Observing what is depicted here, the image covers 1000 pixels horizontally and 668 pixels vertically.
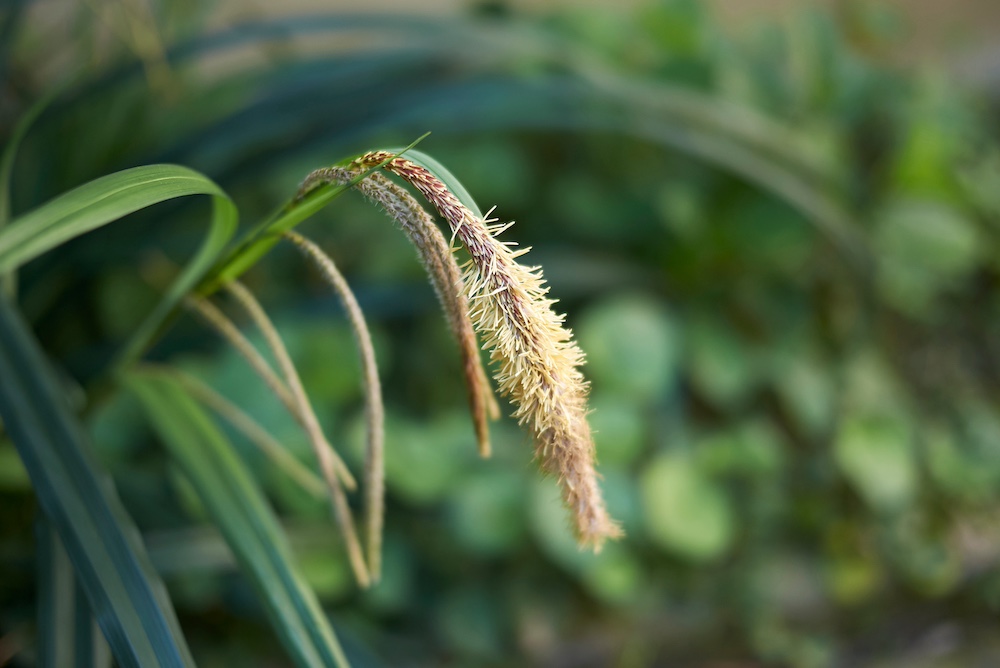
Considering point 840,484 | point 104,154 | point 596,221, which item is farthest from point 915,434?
point 104,154

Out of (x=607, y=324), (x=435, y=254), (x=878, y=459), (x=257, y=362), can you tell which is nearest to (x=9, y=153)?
(x=257, y=362)

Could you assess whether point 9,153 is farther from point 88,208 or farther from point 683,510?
point 683,510

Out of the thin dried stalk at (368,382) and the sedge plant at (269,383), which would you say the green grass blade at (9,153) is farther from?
the thin dried stalk at (368,382)

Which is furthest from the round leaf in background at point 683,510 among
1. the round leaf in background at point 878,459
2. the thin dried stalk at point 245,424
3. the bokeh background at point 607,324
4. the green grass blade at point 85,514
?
the green grass blade at point 85,514

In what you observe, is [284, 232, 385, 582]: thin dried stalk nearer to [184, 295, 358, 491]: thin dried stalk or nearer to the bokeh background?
[184, 295, 358, 491]: thin dried stalk

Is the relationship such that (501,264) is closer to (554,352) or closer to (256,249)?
(554,352)

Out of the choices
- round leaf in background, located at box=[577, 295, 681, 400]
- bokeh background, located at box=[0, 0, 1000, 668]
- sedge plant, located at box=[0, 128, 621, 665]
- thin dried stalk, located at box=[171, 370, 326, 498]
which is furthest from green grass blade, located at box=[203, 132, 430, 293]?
round leaf in background, located at box=[577, 295, 681, 400]
